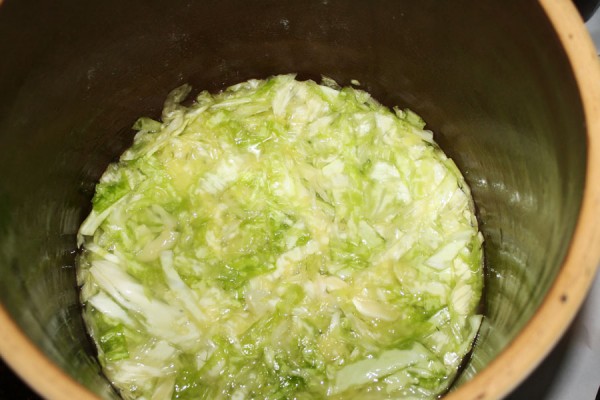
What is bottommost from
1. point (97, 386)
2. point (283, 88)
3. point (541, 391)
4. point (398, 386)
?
point (541, 391)

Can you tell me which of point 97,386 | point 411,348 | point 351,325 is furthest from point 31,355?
point 411,348

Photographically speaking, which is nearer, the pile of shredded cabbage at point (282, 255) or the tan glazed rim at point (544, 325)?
the tan glazed rim at point (544, 325)

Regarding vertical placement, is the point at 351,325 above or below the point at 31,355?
below

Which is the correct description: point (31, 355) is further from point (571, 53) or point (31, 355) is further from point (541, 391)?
point (541, 391)

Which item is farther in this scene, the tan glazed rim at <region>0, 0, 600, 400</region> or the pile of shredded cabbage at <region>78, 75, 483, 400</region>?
the pile of shredded cabbage at <region>78, 75, 483, 400</region>

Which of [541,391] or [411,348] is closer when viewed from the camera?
[411,348]
